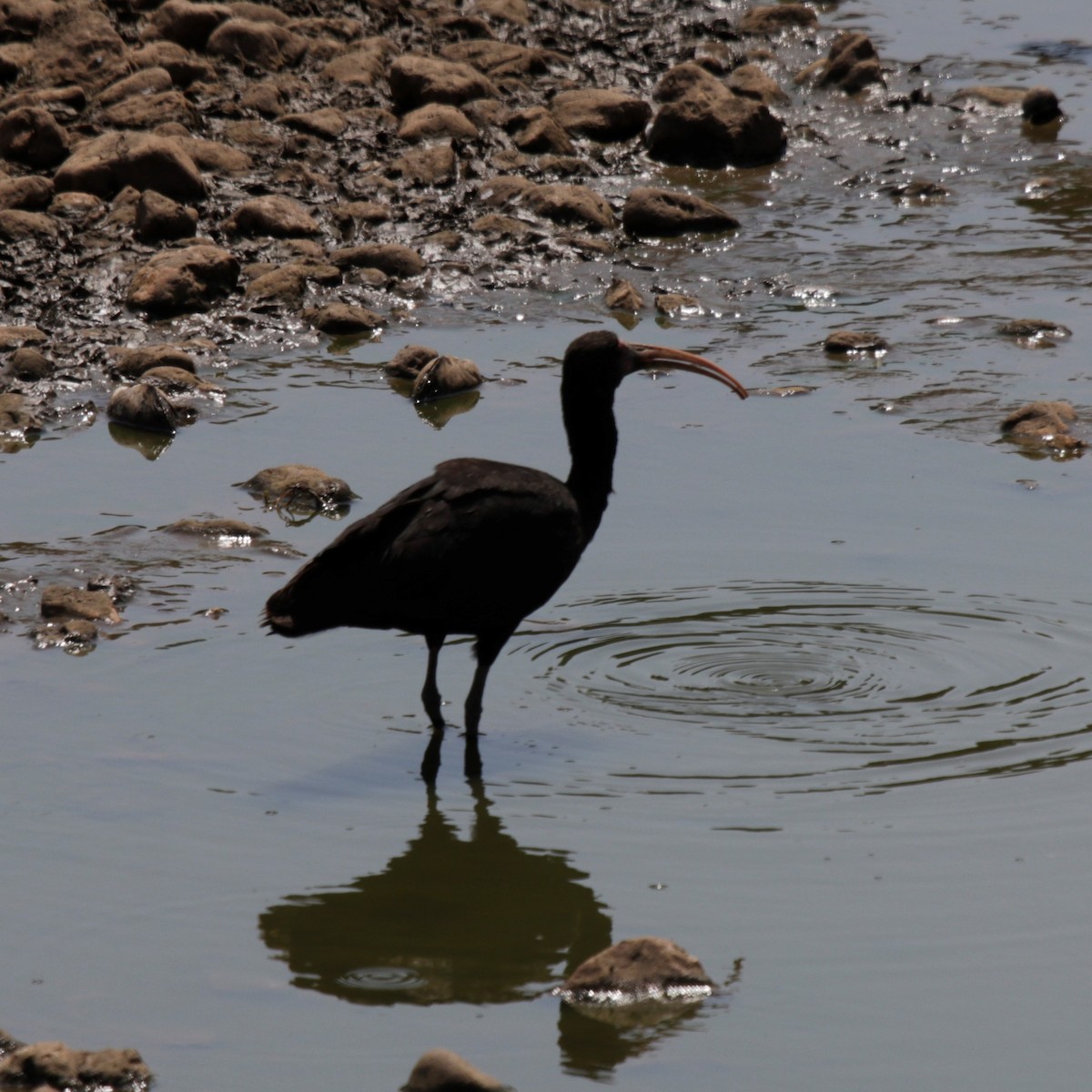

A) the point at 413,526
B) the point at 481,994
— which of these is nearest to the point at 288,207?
the point at 413,526

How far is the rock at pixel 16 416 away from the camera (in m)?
10.9

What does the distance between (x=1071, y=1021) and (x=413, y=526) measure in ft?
9.97

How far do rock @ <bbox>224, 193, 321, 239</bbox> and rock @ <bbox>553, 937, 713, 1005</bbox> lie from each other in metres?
9.24

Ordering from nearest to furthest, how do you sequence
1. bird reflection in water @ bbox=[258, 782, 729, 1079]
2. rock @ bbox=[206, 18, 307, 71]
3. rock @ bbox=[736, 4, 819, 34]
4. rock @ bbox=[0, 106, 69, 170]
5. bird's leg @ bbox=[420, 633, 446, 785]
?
1. bird reflection in water @ bbox=[258, 782, 729, 1079]
2. bird's leg @ bbox=[420, 633, 446, 785]
3. rock @ bbox=[0, 106, 69, 170]
4. rock @ bbox=[206, 18, 307, 71]
5. rock @ bbox=[736, 4, 819, 34]

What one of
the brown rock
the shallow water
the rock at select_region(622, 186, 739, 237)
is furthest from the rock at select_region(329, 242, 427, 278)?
the brown rock

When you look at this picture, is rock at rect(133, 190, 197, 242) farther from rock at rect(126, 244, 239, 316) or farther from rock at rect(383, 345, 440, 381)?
rock at rect(383, 345, 440, 381)

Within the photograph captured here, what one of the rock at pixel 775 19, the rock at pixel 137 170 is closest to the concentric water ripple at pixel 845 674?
the rock at pixel 137 170

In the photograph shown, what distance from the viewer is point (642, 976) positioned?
523 centimetres

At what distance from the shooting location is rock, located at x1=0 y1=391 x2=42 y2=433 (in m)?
10.9

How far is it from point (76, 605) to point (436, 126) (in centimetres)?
815

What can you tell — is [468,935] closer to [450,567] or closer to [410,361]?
[450,567]

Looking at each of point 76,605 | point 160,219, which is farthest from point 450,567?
point 160,219

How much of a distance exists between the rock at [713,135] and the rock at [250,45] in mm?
3308

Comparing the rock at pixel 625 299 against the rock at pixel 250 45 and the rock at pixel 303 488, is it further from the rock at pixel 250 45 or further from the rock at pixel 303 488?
the rock at pixel 250 45
